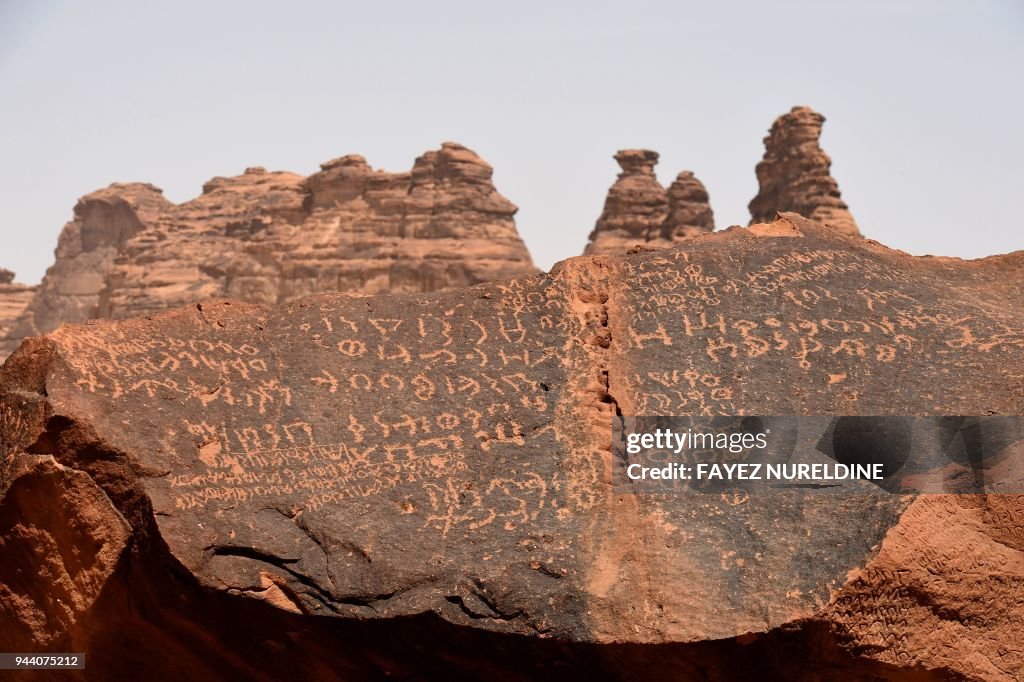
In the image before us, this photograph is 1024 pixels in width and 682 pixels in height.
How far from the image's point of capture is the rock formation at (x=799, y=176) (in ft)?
100

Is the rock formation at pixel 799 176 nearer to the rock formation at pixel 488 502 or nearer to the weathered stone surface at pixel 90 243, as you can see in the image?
the rock formation at pixel 488 502

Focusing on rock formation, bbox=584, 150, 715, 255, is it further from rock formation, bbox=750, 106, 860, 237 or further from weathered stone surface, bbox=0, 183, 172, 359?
weathered stone surface, bbox=0, 183, 172, 359

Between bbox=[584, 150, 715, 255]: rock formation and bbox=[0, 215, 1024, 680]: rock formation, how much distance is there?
29492 mm

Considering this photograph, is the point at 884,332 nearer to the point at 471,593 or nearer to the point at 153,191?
Answer: the point at 471,593

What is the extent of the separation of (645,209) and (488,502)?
107 ft

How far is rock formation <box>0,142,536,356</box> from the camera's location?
3562 centimetres

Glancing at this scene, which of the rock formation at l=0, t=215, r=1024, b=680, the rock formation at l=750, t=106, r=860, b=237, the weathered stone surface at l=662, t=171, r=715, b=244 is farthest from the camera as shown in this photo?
the weathered stone surface at l=662, t=171, r=715, b=244

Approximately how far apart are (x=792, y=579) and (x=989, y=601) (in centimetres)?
76

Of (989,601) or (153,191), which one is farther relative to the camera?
(153,191)

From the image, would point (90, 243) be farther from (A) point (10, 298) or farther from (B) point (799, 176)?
(B) point (799, 176)

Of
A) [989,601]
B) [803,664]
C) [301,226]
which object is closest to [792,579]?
[803,664]

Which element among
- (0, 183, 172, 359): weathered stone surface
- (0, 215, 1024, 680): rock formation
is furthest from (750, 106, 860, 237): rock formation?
(0, 183, 172, 359): weathered stone surface

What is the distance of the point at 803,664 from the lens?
13.2 ft

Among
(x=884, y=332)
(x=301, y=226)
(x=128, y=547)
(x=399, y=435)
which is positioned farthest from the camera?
(x=301, y=226)
